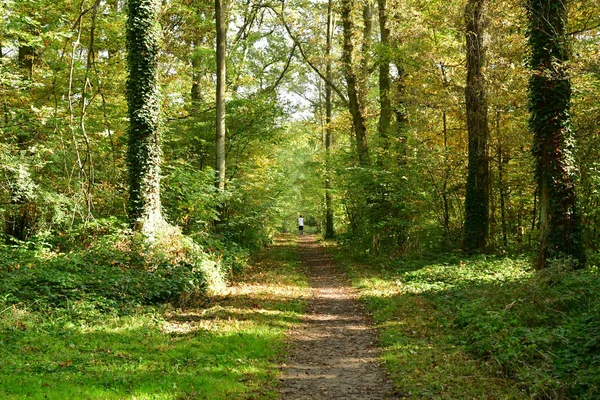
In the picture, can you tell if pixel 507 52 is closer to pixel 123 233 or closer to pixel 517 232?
pixel 517 232

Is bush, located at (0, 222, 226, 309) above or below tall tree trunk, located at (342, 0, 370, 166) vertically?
below

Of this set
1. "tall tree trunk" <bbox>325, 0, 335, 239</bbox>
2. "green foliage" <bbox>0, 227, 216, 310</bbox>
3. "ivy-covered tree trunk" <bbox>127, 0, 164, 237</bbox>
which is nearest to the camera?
"green foliage" <bbox>0, 227, 216, 310</bbox>

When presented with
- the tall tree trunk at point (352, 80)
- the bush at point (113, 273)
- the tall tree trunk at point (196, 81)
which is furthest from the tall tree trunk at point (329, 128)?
the bush at point (113, 273)

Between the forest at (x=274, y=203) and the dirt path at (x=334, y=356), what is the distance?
1.04 ft

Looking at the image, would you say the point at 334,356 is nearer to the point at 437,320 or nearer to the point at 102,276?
the point at 437,320

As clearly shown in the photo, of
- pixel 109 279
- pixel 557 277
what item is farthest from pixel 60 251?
pixel 557 277

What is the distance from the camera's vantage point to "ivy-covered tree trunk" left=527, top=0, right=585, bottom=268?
966cm

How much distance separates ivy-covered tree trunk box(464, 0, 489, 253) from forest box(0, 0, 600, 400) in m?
0.07

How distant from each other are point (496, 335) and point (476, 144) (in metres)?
9.91

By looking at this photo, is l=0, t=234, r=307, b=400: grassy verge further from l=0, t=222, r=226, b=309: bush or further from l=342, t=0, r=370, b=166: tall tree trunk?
l=342, t=0, r=370, b=166: tall tree trunk

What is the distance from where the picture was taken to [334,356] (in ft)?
25.5

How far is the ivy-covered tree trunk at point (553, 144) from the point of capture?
31.7ft

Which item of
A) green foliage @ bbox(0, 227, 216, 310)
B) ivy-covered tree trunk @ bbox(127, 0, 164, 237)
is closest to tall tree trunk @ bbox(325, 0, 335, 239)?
ivy-covered tree trunk @ bbox(127, 0, 164, 237)

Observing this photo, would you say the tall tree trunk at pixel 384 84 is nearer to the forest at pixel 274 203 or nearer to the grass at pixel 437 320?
the forest at pixel 274 203
